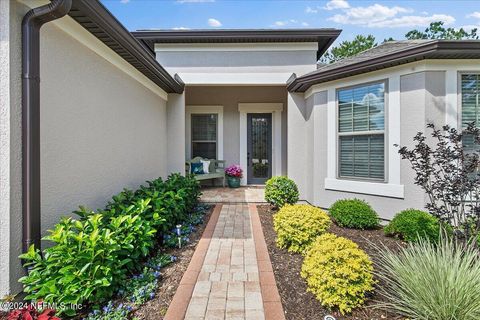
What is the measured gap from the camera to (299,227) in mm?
3885

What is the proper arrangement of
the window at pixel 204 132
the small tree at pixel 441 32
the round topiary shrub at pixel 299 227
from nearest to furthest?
1. the round topiary shrub at pixel 299 227
2. the window at pixel 204 132
3. the small tree at pixel 441 32

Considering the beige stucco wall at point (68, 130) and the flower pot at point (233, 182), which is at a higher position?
the beige stucco wall at point (68, 130)

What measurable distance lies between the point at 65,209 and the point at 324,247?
10.2ft

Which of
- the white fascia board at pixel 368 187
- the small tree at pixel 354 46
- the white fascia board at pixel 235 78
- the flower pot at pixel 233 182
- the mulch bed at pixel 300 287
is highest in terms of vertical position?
the small tree at pixel 354 46

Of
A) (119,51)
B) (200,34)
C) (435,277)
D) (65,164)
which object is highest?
(200,34)

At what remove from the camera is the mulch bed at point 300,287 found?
8.19 feet

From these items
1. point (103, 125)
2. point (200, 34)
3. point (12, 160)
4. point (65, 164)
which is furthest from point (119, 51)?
point (200, 34)

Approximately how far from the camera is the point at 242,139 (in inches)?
384

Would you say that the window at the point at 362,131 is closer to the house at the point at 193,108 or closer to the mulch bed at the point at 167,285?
the house at the point at 193,108

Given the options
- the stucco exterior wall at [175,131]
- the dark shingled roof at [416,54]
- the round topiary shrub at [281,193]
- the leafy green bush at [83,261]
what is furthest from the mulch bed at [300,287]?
the stucco exterior wall at [175,131]

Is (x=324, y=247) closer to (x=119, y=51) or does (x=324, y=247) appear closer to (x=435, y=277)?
(x=435, y=277)

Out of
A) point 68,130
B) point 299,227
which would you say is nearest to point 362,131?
point 299,227

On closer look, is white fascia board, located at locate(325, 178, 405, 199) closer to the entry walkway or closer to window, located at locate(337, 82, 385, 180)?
window, located at locate(337, 82, 385, 180)

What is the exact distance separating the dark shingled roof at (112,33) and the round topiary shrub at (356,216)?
4.76m
